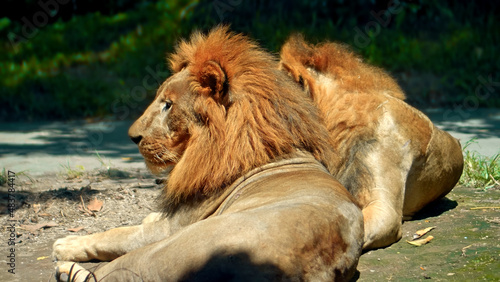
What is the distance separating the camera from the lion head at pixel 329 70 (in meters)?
4.66

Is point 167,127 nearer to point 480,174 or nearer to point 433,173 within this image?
point 433,173

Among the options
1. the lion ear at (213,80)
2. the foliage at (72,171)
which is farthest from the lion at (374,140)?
the foliage at (72,171)

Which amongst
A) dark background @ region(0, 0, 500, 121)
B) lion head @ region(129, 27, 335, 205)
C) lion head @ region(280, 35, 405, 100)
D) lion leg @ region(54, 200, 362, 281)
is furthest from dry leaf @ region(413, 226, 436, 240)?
dark background @ region(0, 0, 500, 121)

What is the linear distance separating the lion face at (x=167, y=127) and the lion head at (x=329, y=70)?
90cm

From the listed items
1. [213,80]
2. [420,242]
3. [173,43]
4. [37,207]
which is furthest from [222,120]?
[173,43]

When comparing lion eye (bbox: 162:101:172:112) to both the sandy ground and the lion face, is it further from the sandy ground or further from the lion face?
the sandy ground

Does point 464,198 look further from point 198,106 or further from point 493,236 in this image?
point 198,106

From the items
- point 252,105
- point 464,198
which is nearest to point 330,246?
point 252,105

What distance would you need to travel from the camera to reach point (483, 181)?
228 inches

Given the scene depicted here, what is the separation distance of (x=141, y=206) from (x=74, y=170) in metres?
1.64

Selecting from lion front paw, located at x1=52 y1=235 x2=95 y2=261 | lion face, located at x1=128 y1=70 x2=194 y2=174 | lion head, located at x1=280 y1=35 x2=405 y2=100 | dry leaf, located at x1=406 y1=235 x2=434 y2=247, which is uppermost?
lion head, located at x1=280 y1=35 x2=405 y2=100

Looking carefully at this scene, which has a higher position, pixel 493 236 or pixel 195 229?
pixel 195 229

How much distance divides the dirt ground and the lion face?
39.3 inches

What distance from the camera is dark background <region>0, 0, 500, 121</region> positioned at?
1089 centimetres
